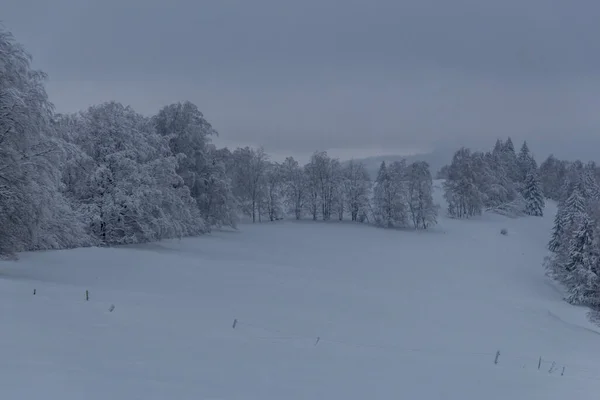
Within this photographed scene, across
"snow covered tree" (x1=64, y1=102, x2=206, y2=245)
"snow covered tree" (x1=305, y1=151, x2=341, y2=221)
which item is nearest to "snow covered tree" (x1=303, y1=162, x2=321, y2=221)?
"snow covered tree" (x1=305, y1=151, x2=341, y2=221)

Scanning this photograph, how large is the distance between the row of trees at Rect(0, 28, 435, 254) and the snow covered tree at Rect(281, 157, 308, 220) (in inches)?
273

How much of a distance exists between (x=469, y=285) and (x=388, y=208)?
1477 inches

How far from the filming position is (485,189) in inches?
3474

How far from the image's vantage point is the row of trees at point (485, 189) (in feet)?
267

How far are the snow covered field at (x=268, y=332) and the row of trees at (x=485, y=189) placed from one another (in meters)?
45.1

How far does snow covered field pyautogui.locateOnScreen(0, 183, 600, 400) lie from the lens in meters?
8.45

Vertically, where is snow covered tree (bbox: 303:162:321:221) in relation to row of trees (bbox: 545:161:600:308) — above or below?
above

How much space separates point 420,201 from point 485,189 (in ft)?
75.9

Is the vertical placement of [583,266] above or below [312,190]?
below

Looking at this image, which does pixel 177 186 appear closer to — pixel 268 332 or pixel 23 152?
pixel 23 152

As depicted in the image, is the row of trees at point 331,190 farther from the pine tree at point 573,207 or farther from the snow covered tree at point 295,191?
the pine tree at point 573,207

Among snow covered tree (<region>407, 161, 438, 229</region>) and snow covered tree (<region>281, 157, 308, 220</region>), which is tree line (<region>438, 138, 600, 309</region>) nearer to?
snow covered tree (<region>407, 161, 438, 229</region>)

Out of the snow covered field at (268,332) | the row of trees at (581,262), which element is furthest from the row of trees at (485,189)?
the snow covered field at (268,332)

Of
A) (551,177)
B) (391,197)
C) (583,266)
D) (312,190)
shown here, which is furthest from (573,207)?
(551,177)
